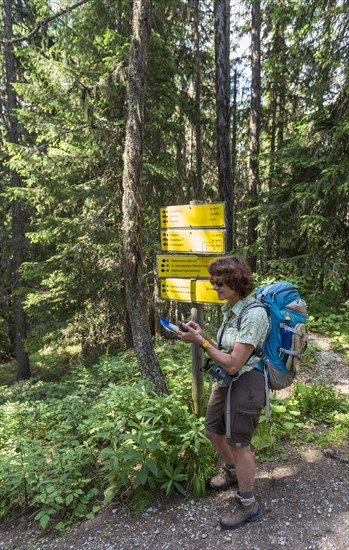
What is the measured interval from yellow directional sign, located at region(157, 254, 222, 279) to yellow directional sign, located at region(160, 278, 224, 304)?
81 millimetres

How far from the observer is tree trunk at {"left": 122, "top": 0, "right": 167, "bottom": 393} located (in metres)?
4.45

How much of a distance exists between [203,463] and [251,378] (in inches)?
52.6

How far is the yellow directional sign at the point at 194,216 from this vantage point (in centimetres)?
370

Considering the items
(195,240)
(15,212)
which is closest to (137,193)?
(195,240)

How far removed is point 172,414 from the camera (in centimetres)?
370

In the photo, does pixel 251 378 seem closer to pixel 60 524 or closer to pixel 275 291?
pixel 275 291

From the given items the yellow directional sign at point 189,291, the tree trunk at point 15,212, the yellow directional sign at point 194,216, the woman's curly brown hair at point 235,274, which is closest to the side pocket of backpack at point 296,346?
the woman's curly brown hair at point 235,274

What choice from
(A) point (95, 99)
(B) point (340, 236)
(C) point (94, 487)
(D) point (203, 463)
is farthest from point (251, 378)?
(A) point (95, 99)

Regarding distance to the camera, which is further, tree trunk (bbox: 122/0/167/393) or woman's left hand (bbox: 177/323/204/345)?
tree trunk (bbox: 122/0/167/393)

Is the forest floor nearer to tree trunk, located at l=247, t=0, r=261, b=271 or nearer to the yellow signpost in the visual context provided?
the yellow signpost

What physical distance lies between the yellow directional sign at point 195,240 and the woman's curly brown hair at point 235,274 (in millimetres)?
976

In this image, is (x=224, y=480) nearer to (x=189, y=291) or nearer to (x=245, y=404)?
(x=245, y=404)

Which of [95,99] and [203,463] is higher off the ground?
[95,99]

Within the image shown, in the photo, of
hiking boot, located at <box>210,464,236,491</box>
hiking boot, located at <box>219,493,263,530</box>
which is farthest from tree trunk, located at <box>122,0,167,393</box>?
hiking boot, located at <box>219,493,263,530</box>
